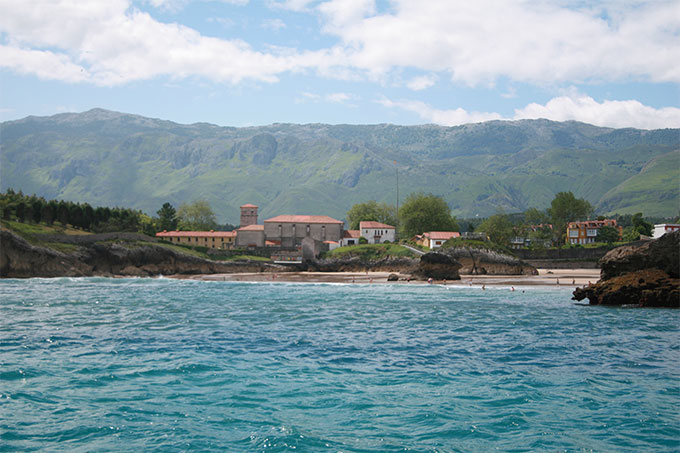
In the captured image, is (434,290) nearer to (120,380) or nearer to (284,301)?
(284,301)

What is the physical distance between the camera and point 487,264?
86375mm

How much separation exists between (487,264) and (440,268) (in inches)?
527

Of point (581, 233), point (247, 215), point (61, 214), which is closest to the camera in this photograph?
point (61, 214)

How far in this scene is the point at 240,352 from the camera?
24.0m

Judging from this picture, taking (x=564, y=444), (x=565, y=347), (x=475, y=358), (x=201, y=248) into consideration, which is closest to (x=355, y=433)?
(x=564, y=444)

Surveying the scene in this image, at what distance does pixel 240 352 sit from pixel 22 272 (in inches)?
2726

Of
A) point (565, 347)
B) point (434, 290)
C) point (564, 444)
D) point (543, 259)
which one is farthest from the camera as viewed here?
point (543, 259)

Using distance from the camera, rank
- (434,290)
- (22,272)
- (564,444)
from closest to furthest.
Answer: (564,444) → (434,290) → (22,272)

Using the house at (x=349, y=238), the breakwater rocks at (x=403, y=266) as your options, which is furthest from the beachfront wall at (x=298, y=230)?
the breakwater rocks at (x=403, y=266)

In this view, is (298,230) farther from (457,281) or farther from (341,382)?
(341,382)

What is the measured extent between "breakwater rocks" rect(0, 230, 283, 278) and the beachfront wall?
2904cm

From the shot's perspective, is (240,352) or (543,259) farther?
(543,259)

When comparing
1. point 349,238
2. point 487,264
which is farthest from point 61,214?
point 487,264

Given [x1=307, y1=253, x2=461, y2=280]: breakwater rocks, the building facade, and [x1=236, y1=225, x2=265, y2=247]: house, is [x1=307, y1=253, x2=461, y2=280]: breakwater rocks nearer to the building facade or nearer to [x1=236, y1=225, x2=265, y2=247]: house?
[x1=236, y1=225, x2=265, y2=247]: house
